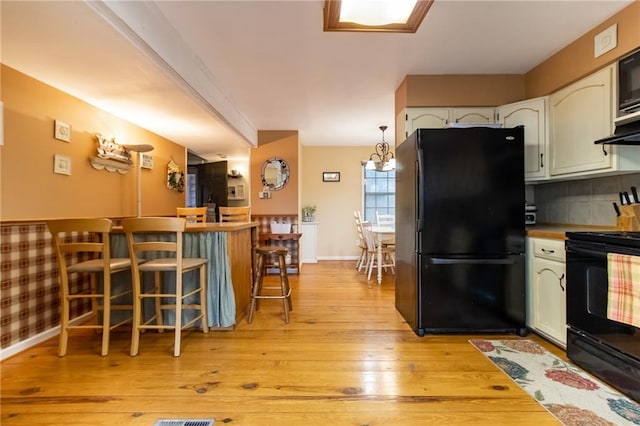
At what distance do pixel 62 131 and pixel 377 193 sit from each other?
525 centimetres

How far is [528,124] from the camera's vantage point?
274 centimetres

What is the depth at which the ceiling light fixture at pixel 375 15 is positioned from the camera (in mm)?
1853

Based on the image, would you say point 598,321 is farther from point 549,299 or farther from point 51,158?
point 51,158

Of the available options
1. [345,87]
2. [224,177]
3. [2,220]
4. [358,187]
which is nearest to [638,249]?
[345,87]

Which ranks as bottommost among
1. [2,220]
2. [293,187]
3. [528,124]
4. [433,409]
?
[433,409]

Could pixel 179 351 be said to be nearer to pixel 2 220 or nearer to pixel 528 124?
pixel 2 220

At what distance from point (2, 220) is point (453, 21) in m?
3.42

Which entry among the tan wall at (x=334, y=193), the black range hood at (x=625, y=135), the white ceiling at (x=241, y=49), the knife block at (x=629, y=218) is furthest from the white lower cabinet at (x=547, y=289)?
the tan wall at (x=334, y=193)

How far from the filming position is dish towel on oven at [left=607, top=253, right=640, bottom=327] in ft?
5.14

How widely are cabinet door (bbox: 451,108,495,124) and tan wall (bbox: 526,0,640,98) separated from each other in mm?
403

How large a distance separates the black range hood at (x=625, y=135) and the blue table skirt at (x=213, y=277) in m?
2.82

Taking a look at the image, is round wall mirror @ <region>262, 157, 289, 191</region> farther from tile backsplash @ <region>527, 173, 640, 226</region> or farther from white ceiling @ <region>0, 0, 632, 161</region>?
tile backsplash @ <region>527, 173, 640, 226</region>

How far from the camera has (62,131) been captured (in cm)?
261

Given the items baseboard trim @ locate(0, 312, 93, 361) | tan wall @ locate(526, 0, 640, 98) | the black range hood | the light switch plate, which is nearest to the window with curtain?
tan wall @ locate(526, 0, 640, 98)
